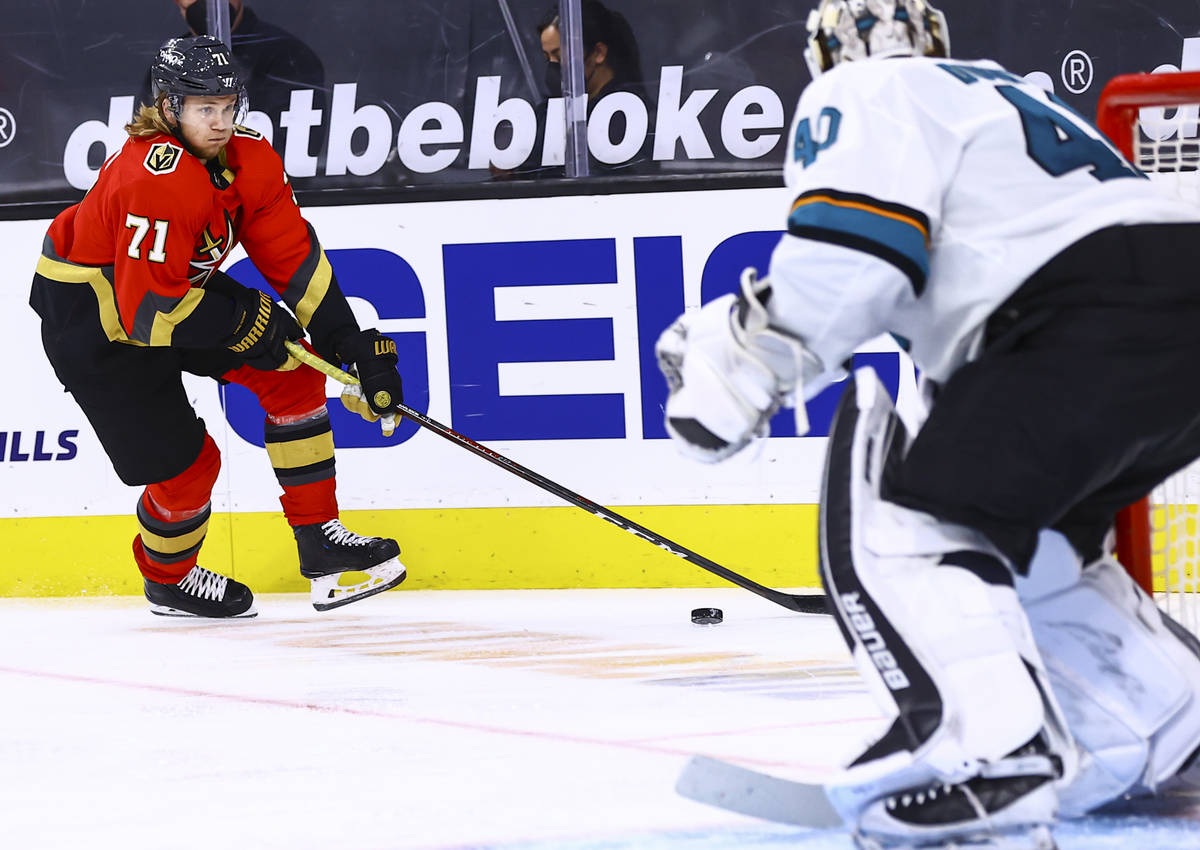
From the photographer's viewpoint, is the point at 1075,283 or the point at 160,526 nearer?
the point at 1075,283

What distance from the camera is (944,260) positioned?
4.34 ft

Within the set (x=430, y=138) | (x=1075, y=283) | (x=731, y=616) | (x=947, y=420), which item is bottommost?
(x=731, y=616)

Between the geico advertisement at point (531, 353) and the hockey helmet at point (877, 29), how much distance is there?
1675 millimetres

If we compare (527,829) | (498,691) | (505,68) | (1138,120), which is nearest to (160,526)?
(498,691)

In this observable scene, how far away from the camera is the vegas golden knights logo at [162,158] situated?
2.76m

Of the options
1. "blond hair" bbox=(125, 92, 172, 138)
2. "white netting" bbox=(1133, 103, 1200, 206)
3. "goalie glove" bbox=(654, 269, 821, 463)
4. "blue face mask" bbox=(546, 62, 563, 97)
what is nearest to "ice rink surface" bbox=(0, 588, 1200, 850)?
"goalie glove" bbox=(654, 269, 821, 463)

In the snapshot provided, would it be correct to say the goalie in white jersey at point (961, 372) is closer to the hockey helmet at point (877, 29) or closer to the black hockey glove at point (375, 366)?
the hockey helmet at point (877, 29)

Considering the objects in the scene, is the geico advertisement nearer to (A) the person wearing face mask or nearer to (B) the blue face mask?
(A) the person wearing face mask

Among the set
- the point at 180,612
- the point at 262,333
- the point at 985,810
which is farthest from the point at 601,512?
the point at 985,810

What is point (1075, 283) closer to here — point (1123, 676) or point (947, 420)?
point (947, 420)

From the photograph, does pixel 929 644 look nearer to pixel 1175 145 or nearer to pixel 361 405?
pixel 1175 145

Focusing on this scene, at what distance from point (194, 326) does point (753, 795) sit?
1.82m

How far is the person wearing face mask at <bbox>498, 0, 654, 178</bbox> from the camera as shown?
3303mm

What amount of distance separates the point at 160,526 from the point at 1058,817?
220 centimetres
